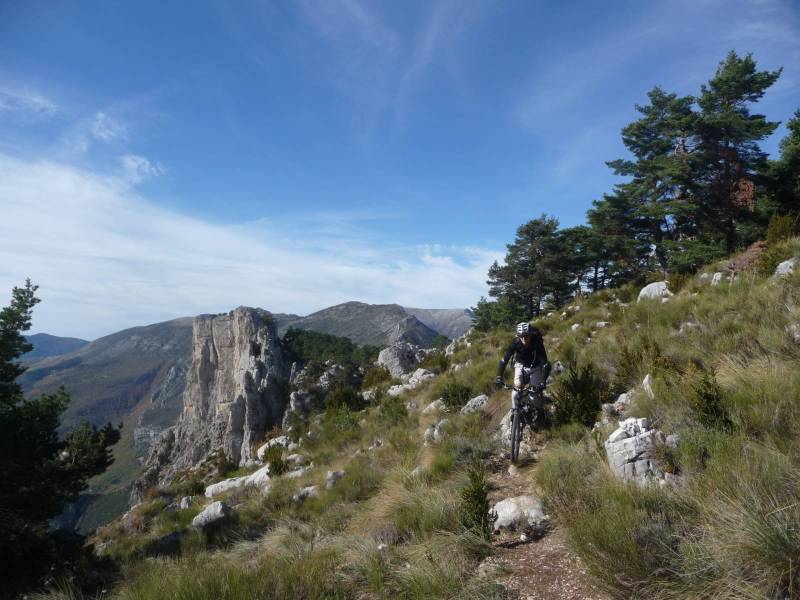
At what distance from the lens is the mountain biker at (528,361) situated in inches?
244

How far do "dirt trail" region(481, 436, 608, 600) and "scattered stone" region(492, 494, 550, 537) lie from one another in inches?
3.2

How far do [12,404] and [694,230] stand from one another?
2803 cm

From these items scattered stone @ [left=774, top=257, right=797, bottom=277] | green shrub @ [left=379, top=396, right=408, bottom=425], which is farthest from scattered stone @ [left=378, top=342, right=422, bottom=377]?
scattered stone @ [left=774, top=257, right=797, bottom=277]

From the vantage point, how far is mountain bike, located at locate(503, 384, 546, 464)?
230 inches

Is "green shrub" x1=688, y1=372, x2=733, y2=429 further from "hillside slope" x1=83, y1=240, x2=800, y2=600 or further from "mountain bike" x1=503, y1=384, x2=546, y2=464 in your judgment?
"mountain bike" x1=503, y1=384, x2=546, y2=464

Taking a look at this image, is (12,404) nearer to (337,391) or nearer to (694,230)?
(337,391)

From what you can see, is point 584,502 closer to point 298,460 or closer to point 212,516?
point 212,516

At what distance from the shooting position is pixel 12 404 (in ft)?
24.9

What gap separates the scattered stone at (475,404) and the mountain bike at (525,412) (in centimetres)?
220

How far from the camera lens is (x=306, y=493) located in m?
7.76

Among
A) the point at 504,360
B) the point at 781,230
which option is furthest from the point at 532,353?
the point at 781,230

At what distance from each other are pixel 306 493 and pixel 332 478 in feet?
1.95

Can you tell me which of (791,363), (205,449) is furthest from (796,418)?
(205,449)

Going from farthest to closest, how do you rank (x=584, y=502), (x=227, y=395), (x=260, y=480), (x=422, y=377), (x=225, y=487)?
1. (x=227, y=395)
2. (x=422, y=377)
3. (x=225, y=487)
4. (x=260, y=480)
5. (x=584, y=502)
